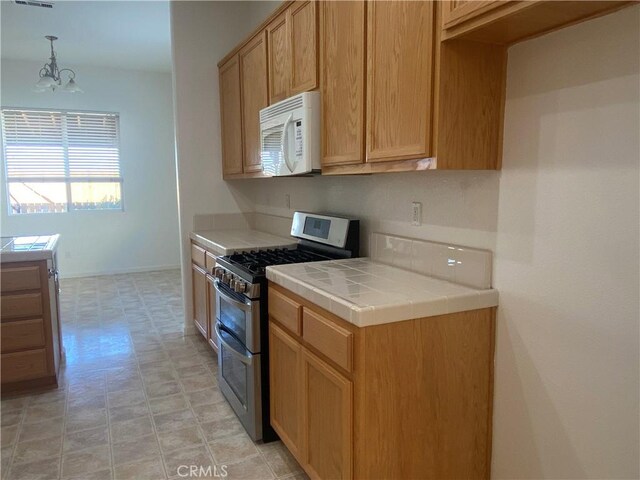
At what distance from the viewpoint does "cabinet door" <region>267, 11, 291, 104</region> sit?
252 cm

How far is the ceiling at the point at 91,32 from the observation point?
3.93 m

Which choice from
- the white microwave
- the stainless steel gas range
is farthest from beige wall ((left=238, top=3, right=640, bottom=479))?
the stainless steel gas range

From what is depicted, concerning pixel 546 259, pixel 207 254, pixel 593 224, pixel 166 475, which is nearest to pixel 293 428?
pixel 166 475

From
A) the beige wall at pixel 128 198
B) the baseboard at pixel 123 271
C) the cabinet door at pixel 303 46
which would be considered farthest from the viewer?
the baseboard at pixel 123 271

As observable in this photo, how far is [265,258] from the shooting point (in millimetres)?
2580

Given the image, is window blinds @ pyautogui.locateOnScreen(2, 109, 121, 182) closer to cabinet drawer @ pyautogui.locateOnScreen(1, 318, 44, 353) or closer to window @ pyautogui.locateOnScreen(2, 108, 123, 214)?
window @ pyautogui.locateOnScreen(2, 108, 123, 214)

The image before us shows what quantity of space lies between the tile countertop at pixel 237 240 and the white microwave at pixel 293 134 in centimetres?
53

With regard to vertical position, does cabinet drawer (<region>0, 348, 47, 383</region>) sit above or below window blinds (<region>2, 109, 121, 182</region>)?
below

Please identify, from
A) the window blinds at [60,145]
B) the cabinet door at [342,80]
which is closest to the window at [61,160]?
the window blinds at [60,145]

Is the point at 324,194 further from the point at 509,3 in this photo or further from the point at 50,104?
the point at 50,104

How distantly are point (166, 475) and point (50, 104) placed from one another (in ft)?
18.3

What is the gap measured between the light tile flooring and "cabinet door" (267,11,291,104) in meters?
1.90

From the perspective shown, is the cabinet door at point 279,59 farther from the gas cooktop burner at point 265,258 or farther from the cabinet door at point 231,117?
the gas cooktop burner at point 265,258

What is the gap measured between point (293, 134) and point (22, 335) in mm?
2096
